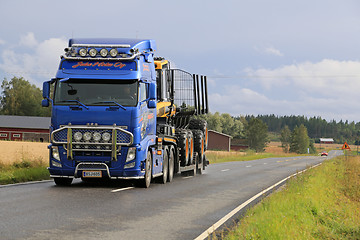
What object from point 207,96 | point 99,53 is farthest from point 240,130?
point 99,53

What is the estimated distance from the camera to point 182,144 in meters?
20.3

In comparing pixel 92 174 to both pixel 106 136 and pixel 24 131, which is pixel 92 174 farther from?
pixel 24 131

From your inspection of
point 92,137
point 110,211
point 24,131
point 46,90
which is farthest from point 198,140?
point 24,131

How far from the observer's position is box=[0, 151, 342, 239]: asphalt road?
7.91 m

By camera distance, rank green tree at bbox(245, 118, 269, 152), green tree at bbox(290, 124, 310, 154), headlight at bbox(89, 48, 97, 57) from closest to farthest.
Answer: headlight at bbox(89, 48, 97, 57) < green tree at bbox(245, 118, 269, 152) < green tree at bbox(290, 124, 310, 154)

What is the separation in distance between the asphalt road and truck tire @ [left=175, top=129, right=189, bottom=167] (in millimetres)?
4600

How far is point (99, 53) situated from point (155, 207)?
230 inches

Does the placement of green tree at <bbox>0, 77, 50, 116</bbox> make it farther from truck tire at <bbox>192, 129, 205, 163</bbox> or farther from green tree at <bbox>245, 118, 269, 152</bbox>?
truck tire at <bbox>192, 129, 205, 163</bbox>

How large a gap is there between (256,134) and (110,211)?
144 meters

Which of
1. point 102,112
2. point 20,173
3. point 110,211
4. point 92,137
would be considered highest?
point 102,112

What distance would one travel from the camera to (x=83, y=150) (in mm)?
14453

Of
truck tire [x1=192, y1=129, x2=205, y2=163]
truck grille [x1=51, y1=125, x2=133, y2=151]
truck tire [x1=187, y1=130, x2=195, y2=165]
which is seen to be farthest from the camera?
truck tire [x1=192, y1=129, x2=205, y2=163]

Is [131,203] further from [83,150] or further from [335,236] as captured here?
[335,236]

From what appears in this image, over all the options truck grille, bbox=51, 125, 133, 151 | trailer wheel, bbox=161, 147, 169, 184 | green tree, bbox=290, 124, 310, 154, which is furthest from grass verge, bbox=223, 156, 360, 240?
green tree, bbox=290, 124, 310, 154
